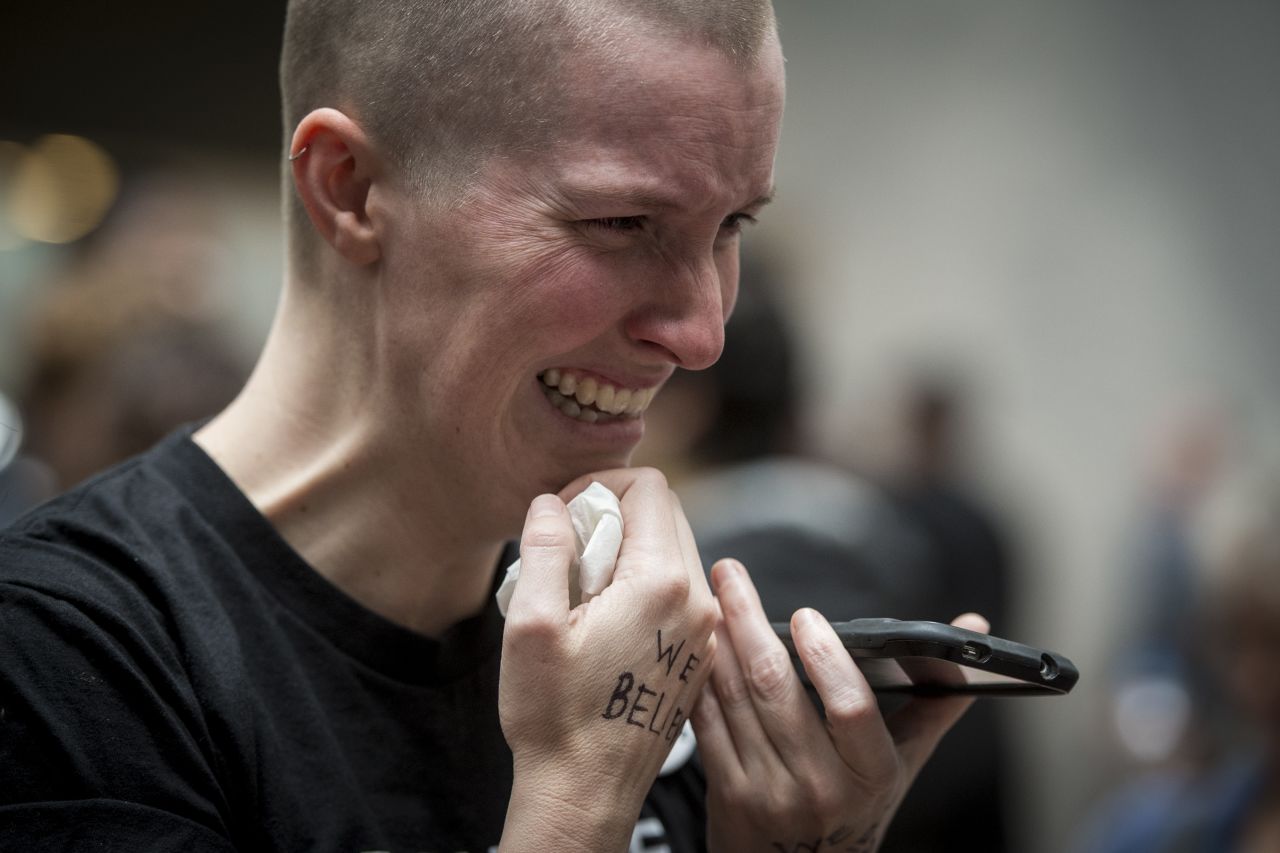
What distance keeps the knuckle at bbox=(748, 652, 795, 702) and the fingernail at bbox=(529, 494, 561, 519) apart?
0.90 feet

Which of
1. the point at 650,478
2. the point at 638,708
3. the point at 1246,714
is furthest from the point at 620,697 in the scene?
the point at 1246,714

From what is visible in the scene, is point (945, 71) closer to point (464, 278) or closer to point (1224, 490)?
point (1224, 490)

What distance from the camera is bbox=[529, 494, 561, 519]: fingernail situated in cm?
135

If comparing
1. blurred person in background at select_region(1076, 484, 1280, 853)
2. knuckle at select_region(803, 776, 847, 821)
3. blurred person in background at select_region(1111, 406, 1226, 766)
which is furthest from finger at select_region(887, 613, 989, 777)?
blurred person in background at select_region(1111, 406, 1226, 766)

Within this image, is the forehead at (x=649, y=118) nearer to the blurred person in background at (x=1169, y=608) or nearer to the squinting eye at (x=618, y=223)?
the squinting eye at (x=618, y=223)

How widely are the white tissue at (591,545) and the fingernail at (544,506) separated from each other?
3 centimetres

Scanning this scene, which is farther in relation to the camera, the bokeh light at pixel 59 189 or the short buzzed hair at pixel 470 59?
the bokeh light at pixel 59 189

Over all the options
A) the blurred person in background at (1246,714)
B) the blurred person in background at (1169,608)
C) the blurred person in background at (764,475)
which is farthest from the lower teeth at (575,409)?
the blurred person in background at (1169,608)

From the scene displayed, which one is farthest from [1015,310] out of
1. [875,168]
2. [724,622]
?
[724,622]

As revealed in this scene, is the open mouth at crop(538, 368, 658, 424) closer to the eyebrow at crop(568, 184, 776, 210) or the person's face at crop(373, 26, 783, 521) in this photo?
the person's face at crop(373, 26, 783, 521)

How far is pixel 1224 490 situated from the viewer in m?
6.12

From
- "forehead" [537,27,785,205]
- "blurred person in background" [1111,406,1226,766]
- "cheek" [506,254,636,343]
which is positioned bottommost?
"blurred person in background" [1111,406,1226,766]

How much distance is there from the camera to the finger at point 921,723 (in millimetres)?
1560

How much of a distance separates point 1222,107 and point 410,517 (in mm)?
6456
